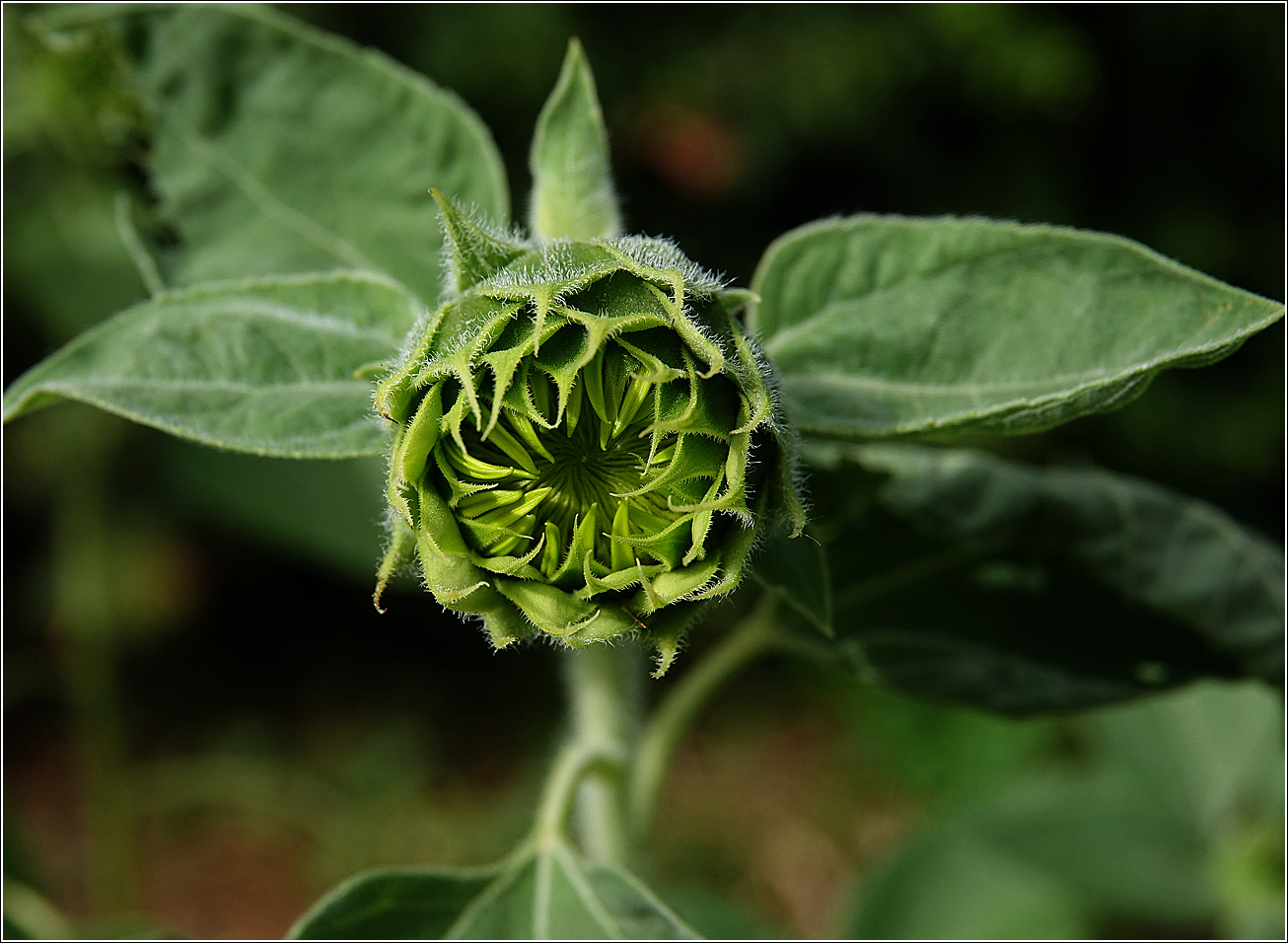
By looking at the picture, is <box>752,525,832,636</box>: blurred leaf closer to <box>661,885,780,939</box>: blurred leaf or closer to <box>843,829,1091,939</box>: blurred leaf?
<box>661,885,780,939</box>: blurred leaf

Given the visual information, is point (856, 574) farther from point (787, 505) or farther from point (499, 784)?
point (499, 784)

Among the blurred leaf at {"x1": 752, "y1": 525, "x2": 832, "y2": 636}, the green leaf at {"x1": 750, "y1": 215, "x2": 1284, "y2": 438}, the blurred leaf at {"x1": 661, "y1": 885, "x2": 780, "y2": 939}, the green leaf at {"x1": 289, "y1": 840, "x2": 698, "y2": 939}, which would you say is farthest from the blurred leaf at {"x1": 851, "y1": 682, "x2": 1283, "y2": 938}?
the blurred leaf at {"x1": 752, "y1": 525, "x2": 832, "y2": 636}

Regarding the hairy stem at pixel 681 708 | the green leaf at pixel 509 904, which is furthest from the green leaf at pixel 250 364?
the hairy stem at pixel 681 708

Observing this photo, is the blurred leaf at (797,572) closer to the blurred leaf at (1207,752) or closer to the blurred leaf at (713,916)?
the blurred leaf at (713,916)

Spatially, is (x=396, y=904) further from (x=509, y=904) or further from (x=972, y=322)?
(x=972, y=322)

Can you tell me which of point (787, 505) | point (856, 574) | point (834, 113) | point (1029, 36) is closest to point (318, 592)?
point (834, 113)
